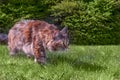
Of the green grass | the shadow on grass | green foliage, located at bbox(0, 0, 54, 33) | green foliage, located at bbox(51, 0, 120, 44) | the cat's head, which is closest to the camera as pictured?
the green grass

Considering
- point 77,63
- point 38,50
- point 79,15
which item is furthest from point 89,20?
point 38,50

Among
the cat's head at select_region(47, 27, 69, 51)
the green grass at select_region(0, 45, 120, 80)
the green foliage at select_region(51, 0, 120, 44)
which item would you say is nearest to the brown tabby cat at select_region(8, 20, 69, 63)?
the cat's head at select_region(47, 27, 69, 51)

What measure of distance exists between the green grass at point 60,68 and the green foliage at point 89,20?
1050 cm

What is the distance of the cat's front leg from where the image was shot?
794 cm

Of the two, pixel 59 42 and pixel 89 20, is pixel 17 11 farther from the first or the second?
pixel 59 42

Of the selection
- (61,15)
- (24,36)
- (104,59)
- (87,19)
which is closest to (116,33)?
(87,19)

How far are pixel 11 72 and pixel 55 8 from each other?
13329mm

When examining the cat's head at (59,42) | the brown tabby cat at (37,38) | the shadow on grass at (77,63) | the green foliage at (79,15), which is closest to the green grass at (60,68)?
the shadow on grass at (77,63)

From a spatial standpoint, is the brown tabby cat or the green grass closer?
the green grass

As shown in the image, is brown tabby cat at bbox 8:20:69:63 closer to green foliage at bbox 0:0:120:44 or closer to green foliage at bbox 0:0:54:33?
green foliage at bbox 0:0:54:33

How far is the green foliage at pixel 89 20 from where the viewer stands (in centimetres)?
2027

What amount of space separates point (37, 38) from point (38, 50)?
0.27 m

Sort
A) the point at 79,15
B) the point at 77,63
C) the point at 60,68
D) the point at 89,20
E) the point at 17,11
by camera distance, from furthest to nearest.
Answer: the point at 79,15, the point at 89,20, the point at 17,11, the point at 77,63, the point at 60,68

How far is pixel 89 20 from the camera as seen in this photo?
2047cm
